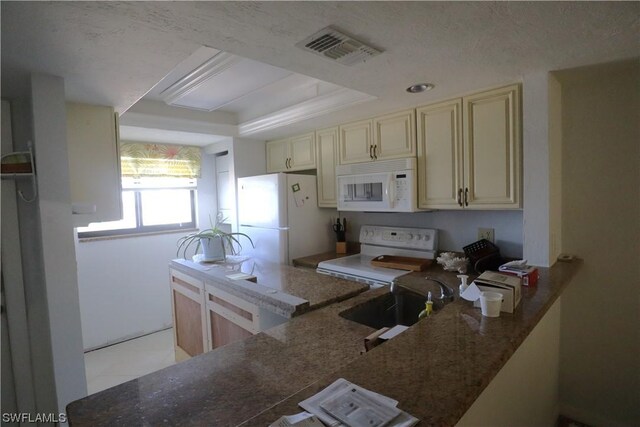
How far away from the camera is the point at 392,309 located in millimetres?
1853

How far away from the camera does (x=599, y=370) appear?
1972 mm

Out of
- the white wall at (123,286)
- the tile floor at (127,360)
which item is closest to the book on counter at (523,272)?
the tile floor at (127,360)

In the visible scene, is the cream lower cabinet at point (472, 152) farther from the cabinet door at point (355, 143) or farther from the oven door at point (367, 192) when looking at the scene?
the cabinet door at point (355, 143)

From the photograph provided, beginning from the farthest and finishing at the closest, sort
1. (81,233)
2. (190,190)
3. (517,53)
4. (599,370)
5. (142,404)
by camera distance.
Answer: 1. (190,190)
2. (81,233)
3. (599,370)
4. (517,53)
5. (142,404)

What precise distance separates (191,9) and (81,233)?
2967mm

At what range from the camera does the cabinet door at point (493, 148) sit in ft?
6.27

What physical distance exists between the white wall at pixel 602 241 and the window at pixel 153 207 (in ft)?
11.8

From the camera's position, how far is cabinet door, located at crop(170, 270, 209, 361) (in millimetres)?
2406

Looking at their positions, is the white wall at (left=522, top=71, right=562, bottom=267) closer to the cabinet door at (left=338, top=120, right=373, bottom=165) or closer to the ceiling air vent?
the ceiling air vent

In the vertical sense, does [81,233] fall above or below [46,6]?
below

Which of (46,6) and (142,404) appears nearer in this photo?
(142,404)

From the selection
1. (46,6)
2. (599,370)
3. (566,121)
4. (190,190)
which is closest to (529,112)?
(566,121)

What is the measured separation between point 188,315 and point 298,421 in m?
2.23

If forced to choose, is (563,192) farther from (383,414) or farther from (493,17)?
(383,414)
